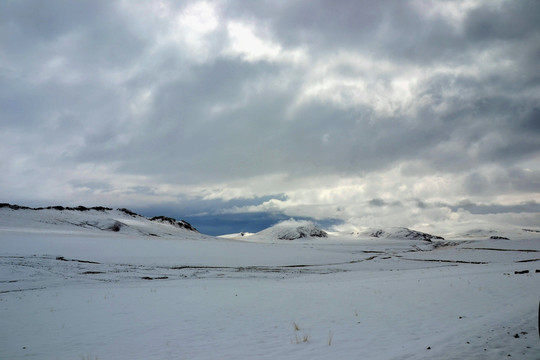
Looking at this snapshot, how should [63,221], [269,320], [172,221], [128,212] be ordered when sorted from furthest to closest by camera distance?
[172,221] → [128,212] → [63,221] → [269,320]

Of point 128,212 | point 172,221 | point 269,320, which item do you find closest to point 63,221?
point 128,212

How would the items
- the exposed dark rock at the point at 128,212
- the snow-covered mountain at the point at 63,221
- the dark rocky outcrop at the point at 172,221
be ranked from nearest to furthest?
the snow-covered mountain at the point at 63,221, the exposed dark rock at the point at 128,212, the dark rocky outcrop at the point at 172,221

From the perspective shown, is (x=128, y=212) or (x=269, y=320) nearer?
(x=269, y=320)

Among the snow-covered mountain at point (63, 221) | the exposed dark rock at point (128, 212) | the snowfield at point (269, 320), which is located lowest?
the snowfield at point (269, 320)

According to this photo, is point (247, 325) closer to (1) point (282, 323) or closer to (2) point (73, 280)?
(1) point (282, 323)

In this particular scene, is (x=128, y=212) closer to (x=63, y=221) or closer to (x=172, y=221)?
(x=172, y=221)

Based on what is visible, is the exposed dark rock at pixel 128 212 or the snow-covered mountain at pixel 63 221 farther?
the exposed dark rock at pixel 128 212

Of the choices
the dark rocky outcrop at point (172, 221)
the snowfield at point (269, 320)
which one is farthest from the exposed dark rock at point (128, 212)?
the snowfield at point (269, 320)

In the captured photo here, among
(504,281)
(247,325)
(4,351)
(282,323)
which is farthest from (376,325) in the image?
(504,281)

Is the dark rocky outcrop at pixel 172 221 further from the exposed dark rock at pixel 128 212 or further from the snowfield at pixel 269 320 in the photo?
the snowfield at pixel 269 320

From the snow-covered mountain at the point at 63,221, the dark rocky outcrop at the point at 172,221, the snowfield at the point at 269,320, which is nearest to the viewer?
the snowfield at the point at 269,320

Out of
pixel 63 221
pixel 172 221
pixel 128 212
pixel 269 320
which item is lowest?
pixel 269 320

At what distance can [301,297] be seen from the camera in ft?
66.8

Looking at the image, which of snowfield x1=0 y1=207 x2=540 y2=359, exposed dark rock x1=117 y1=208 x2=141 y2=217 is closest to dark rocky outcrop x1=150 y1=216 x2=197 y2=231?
exposed dark rock x1=117 y1=208 x2=141 y2=217
